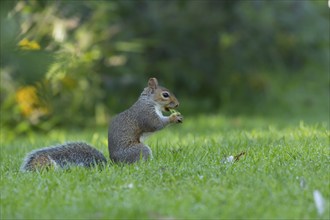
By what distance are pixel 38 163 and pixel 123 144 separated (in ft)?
2.17

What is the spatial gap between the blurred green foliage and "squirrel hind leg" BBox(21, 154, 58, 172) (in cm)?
552

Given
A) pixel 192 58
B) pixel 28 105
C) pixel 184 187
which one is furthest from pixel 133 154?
pixel 192 58

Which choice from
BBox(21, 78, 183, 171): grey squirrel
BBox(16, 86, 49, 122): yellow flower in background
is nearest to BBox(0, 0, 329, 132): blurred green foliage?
BBox(16, 86, 49, 122): yellow flower in background

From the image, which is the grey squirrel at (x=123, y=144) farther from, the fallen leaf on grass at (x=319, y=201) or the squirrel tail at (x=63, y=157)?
the fallen leaf on grass at (x=319, y=201)

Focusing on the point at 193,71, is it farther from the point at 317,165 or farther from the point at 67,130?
the point at 317,165

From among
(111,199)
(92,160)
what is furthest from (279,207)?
(92,160)

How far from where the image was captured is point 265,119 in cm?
1241

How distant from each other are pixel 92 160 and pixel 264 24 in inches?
343

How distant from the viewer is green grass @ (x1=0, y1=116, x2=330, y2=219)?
12.8ft

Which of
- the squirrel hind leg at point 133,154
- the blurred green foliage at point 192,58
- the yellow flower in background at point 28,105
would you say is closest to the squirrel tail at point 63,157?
the squirrel hind leg at point 133,154

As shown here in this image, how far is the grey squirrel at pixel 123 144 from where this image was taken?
5.37 meters

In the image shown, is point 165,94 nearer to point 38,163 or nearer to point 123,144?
point 123,144

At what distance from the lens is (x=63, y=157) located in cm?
542

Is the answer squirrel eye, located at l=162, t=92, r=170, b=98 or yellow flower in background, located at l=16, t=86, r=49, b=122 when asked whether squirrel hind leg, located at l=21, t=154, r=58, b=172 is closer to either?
squirrel eye, located at l=162, t=92, r=170, b=98
